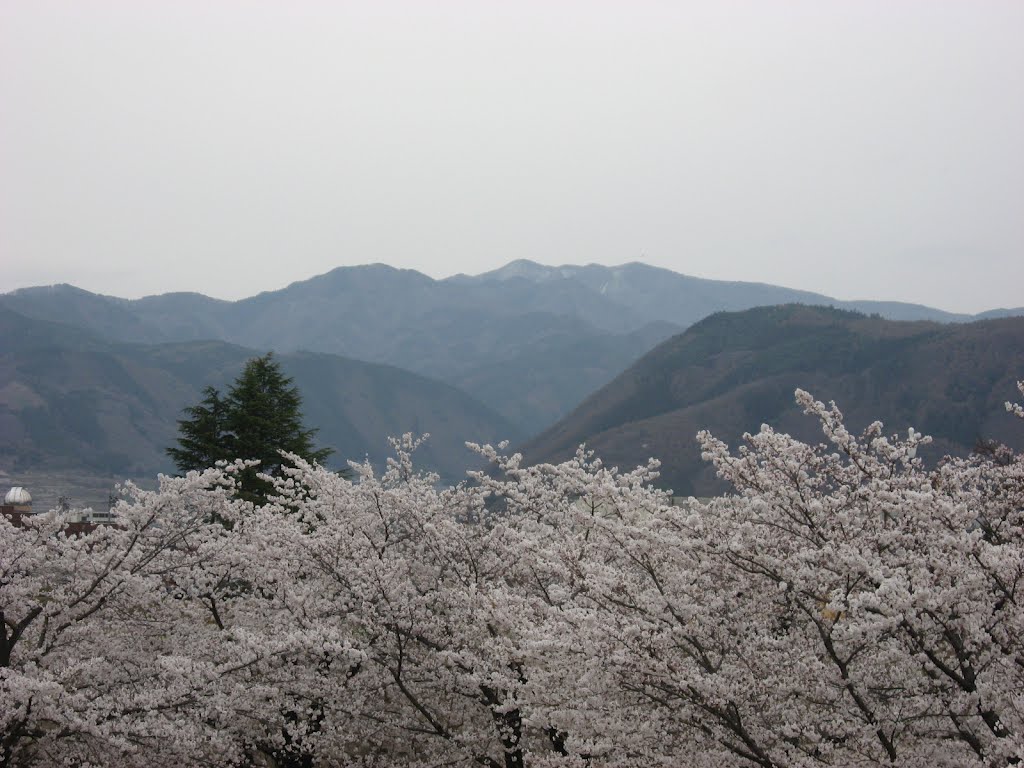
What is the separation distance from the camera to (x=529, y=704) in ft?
30.4

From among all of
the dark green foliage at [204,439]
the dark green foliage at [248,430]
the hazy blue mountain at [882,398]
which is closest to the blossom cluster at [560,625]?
the dark green foliage at [248,430]

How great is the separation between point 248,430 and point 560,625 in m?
29.9

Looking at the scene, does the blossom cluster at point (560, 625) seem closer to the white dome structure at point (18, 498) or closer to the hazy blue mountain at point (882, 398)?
the white dome structure at point (18, 498)

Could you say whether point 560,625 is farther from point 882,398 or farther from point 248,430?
point 882,398

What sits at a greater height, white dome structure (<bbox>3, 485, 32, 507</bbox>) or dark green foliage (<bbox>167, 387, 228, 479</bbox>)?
dark green foliage (<bbox>167, 387, 228, 479</bbox>)

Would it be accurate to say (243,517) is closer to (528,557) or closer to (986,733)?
(528,557)

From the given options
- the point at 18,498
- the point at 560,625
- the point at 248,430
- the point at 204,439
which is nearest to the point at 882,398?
the point at 248,430

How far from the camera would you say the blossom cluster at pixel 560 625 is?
7.48 meters

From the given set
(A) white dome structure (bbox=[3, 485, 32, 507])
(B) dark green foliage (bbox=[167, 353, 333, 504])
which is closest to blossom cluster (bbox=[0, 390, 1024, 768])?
(B) dark green foliage (bbox=[167, 353, 333, 504])

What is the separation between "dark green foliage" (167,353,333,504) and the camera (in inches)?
1420

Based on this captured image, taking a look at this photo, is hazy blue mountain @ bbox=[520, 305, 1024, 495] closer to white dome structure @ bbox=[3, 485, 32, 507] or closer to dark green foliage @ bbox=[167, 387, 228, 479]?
white dome structure @ bbox=[3, 485, 32, 507]

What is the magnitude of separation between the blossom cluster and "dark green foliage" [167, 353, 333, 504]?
23.1 meters

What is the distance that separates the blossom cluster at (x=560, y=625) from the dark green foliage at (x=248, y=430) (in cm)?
2310

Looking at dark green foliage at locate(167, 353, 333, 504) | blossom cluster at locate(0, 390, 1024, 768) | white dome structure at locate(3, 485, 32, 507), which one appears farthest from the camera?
white dome structure at locate(3, 485, 32, 507)
